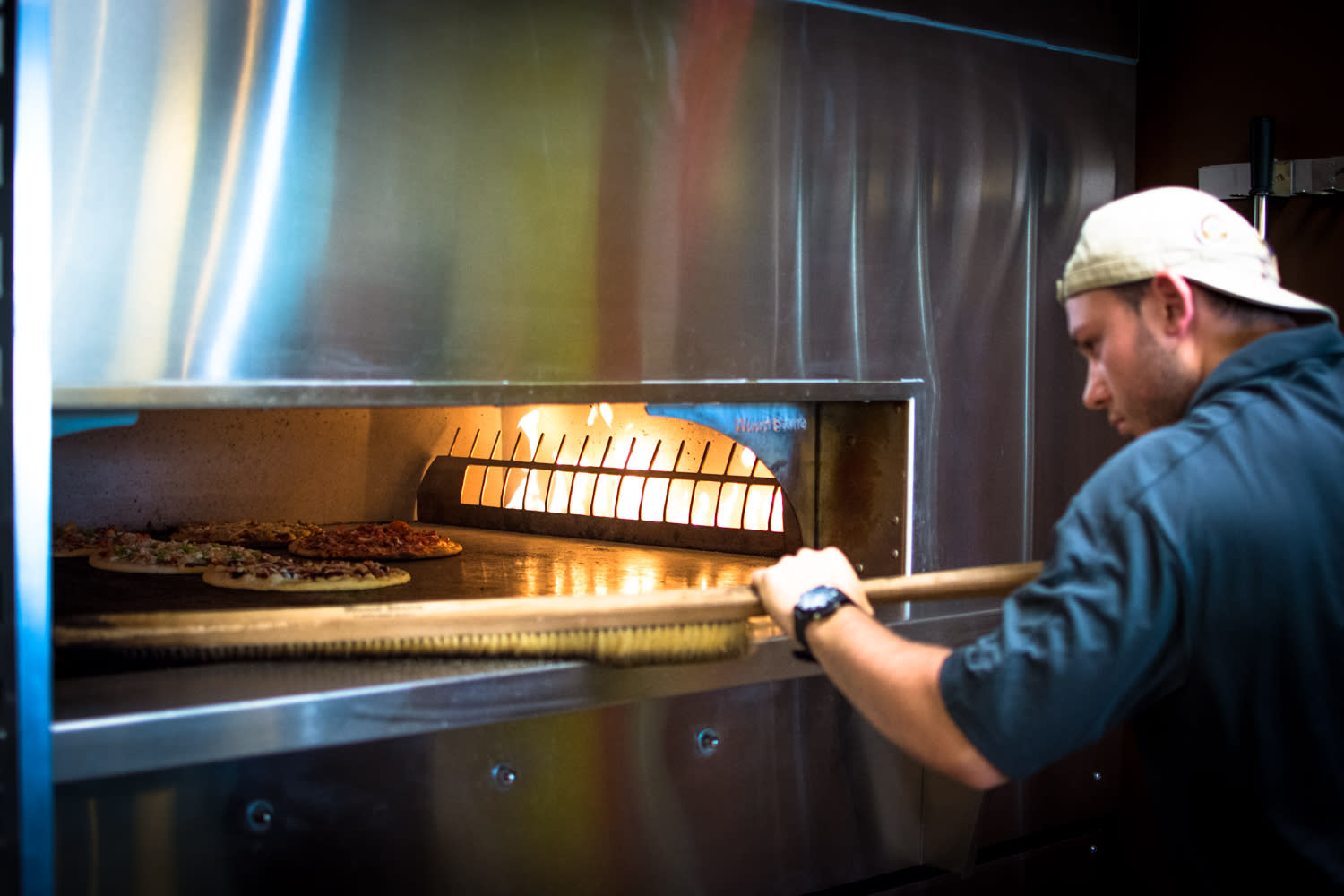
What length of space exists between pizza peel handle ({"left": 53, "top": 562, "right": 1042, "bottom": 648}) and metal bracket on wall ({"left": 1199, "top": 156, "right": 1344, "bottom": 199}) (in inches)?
59.2

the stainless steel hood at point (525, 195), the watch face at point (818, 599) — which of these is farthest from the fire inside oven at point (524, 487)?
the watch face at point (818, 599)

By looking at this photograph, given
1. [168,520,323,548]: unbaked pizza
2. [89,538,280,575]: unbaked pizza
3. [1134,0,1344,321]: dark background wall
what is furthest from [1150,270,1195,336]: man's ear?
[168,520,323,548]: unbaked pizza

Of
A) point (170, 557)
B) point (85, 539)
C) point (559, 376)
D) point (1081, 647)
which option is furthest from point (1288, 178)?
point (85, 539)

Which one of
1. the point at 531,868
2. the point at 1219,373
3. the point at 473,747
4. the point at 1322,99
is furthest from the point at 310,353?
the point at 1322,99

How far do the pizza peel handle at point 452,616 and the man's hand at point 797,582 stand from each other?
0.08 metres

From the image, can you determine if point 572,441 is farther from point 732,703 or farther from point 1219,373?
point 1219,373

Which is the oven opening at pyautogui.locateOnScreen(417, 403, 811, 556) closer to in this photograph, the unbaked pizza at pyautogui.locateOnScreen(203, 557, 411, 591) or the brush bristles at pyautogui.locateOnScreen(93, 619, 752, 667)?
the unbaked pizza at pyautogui.locateOnScreen(203, 557, 411, 591)

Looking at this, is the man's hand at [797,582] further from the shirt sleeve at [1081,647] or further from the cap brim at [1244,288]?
the cap brim at [1244,288]

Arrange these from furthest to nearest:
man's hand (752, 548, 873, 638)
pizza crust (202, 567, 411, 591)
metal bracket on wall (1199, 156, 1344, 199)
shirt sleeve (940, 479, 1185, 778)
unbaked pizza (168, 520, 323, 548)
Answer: unbaked pizza (168, 520, 323, 548)
metal bracket on wall (1199, 156, 1344, 199)
pizza crust (202, 567, 411, 591)
man's hand (752, 548, 873, 638)
shirt sleeve (940, 479, 1185, 778)

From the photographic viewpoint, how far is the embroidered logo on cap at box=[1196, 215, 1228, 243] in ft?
4.11

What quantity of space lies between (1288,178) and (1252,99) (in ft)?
0.81

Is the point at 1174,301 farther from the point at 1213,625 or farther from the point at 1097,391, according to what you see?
the point at 1213,625

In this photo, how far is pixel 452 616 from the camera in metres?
1.61

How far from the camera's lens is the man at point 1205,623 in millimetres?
1098
